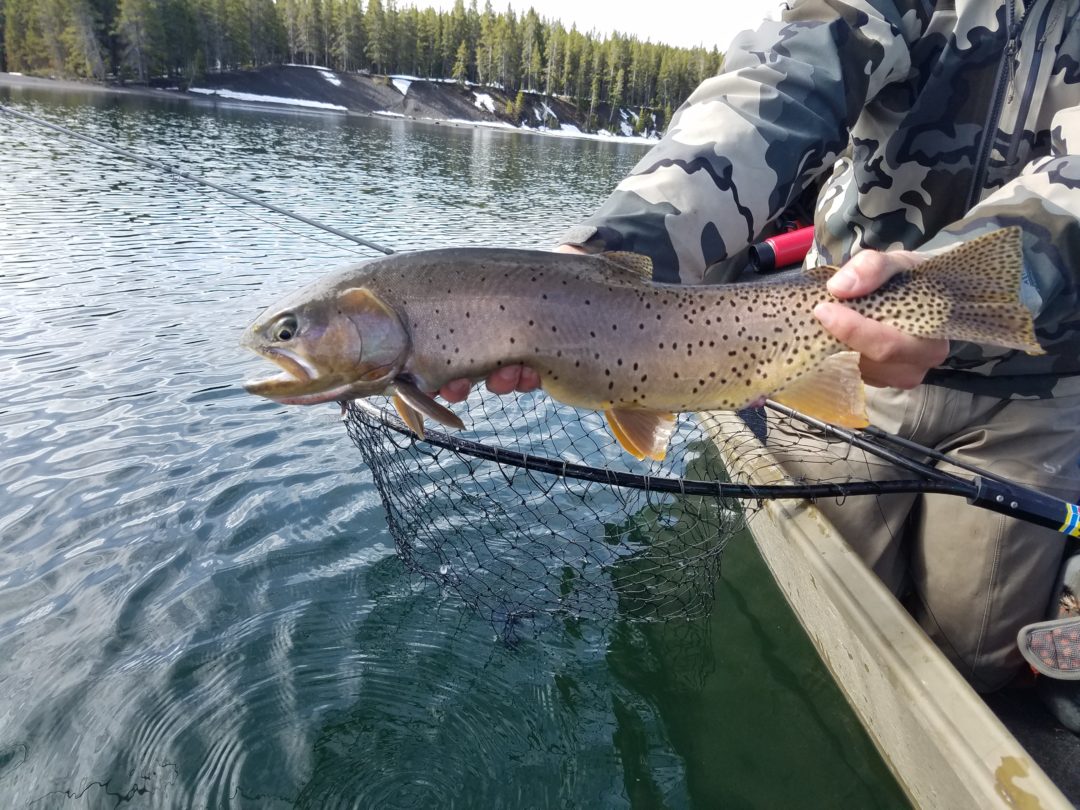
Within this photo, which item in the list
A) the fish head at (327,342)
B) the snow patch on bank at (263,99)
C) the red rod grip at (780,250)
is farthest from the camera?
the snow patch on bank at (263,99)

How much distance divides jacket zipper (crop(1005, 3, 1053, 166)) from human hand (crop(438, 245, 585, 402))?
7.59 feet

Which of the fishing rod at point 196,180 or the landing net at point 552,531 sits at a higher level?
the fishing rod at point 196,180

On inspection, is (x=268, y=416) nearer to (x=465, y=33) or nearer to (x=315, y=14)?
(x=315, y=14)

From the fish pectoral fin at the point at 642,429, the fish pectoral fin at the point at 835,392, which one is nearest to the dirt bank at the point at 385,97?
the fish pectoral fin at the point at 642,429

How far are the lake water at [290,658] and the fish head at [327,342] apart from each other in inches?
94.5

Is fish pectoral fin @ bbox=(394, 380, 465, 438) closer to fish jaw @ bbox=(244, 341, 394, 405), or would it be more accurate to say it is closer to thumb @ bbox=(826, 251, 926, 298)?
fish jaw @ bbox=(244, 341, 394, 405)

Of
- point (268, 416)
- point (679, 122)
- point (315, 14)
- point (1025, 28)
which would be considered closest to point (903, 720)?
point (679, 122)

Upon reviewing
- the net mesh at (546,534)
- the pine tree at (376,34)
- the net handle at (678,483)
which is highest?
the pine tree at (376,34)

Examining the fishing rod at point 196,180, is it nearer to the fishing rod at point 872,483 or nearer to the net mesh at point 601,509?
the net mesh at point 601,509

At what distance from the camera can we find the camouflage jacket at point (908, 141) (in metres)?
2.75

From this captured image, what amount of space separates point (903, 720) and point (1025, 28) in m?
3.34

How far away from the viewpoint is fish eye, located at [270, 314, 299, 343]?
266 cm

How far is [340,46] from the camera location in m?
128

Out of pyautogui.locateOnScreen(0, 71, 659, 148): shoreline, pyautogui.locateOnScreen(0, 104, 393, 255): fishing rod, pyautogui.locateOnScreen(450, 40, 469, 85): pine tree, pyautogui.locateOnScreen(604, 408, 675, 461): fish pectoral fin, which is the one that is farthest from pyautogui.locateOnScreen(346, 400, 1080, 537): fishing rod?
→ pyautogui.locateOnScreen(450, 40, 469, 85): pine tree
